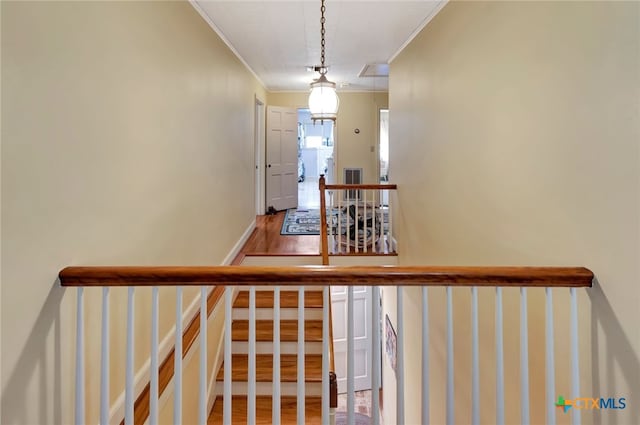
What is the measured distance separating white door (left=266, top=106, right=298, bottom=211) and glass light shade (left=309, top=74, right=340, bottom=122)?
4.33 m

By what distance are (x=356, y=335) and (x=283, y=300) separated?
249 centimetres

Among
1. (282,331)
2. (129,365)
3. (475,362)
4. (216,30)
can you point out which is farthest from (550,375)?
(216,30)

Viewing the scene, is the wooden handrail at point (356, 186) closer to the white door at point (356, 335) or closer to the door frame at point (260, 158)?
the white door at point (356, 335)

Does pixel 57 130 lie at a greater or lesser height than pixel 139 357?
greater

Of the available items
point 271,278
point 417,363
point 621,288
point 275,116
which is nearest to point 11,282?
point 271,278

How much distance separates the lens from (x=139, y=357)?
2.00m

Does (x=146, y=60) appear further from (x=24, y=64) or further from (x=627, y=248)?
(x=627, y=248)

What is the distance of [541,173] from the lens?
1.65 metres

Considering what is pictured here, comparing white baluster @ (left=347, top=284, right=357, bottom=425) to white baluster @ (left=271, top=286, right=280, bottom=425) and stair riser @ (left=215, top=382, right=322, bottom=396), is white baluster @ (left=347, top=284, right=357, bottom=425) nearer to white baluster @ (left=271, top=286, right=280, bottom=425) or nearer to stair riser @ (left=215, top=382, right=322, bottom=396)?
white baluster @ (left=271, top=286, right=280, bottom=425)

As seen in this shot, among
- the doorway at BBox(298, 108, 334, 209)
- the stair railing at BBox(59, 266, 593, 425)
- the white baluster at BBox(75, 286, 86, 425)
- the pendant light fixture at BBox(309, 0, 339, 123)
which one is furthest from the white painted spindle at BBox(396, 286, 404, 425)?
the doorway at BBox(298, 108, 334, 209)

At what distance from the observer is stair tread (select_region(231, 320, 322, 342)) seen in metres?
3.47

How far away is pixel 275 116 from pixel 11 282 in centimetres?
613

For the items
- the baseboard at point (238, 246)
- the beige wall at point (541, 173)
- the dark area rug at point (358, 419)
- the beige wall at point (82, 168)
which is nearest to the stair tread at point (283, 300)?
the baseboard at point (238, 246)

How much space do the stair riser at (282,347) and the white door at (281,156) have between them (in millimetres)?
3704
